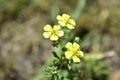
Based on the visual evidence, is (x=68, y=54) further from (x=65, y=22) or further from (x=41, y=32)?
(x=41, y=32)

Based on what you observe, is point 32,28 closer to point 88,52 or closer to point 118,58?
point 88,52

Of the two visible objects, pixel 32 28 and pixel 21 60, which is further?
pixel 32 28

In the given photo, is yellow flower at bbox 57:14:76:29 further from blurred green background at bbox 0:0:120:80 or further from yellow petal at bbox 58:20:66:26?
blurred green background at bbox 0:0:120:80

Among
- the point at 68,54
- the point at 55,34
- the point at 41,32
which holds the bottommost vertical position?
the point at 68,54

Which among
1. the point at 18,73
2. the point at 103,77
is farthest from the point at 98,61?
the point at 18,73

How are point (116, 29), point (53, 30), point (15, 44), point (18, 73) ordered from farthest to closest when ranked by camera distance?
point (116, 29), point (15, 44), point (18, 73), point (53, 30)

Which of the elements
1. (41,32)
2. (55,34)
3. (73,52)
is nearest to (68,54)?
(73,52)

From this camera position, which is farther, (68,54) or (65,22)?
(65,22)

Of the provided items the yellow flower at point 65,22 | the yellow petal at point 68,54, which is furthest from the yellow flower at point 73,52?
the yellow flower at point 65,22

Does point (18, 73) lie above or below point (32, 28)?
below
